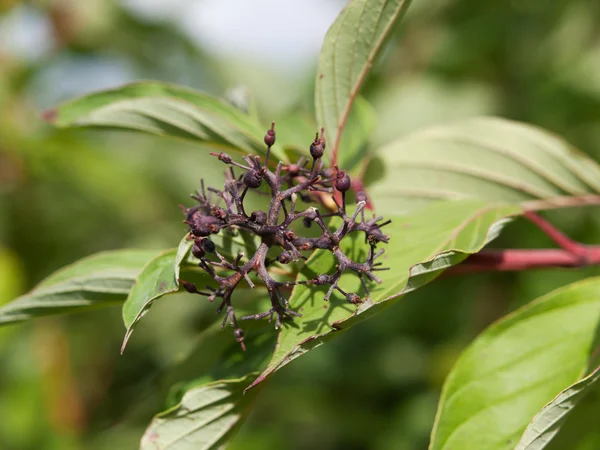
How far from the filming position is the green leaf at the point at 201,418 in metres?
1.14

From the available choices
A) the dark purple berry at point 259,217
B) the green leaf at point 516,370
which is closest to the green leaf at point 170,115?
the dark purple berry at point 259,217

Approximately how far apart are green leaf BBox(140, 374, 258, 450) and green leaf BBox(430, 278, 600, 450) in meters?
0.36

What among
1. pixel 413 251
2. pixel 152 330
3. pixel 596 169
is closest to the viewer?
pixel 413 251

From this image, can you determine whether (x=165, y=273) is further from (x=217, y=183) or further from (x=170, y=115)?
(x=217, y=183)

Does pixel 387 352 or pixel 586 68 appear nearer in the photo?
pixel 586 68

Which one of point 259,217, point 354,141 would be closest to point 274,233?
point 259,217

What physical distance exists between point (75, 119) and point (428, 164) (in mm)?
828

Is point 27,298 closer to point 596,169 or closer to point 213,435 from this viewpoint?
point 213,435

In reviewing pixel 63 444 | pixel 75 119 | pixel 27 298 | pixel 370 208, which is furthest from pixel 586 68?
pixel 63 444

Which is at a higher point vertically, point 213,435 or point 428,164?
point 428,164

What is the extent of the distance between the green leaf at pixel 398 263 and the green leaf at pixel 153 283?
195 mm

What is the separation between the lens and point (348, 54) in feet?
4.11

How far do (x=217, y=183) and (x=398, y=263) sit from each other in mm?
2855

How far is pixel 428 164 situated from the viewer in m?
1.60
